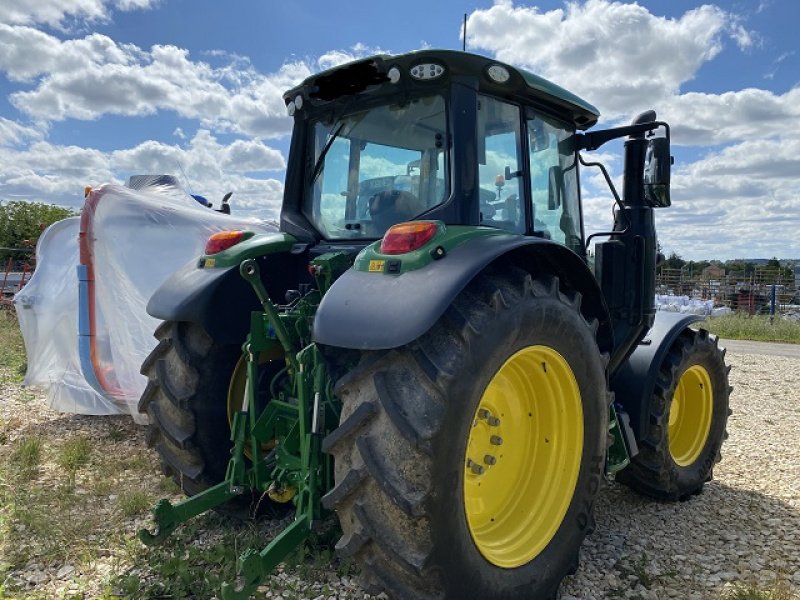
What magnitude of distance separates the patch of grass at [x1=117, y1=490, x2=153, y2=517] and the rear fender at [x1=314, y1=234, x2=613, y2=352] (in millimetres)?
2176

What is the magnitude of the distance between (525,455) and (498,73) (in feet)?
5.68

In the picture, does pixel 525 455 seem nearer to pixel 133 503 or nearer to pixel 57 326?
pixel 133 503

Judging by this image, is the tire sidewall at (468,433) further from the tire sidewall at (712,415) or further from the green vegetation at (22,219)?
the green vegetation at (22,219)

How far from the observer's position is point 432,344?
7.20 ft

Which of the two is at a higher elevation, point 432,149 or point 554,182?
point 432,149

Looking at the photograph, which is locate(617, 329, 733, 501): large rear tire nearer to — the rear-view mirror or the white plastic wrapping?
the rear-view mirror

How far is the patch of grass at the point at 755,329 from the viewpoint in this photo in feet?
50.2

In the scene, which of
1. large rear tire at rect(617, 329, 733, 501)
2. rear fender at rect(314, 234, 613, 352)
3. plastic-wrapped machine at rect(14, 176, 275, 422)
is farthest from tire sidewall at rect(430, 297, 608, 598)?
plastic-wrapped machine at rect(14, 176, 275, 422)

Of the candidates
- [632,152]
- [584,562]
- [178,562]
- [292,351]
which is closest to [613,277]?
[632,152]

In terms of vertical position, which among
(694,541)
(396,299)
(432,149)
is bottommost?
(694,541)

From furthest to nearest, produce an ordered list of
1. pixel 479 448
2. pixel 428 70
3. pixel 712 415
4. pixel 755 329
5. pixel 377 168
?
1. pixel 755 329
2. pixel 712 415
3. pixel 377 168
4. pixel 428 70
5. pixel 479 448

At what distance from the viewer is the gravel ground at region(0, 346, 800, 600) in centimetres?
280

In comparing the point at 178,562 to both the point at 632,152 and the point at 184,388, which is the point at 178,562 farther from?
the point at 632,152

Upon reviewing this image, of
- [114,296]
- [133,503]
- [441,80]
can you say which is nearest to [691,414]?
[441,80]
